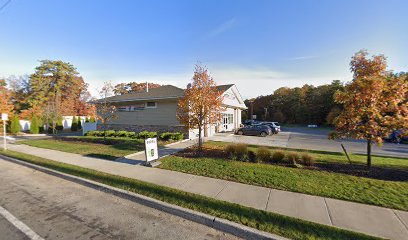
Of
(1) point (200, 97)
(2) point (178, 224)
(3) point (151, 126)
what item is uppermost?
→ (1) point (200, 97)

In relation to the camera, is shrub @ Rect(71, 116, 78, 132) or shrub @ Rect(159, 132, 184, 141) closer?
shrub @ Rect(159, 132, 184, 141)

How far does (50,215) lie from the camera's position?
4137 millimetres

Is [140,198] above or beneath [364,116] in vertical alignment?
beneath

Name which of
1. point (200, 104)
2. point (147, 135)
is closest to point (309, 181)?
point (200, 104)

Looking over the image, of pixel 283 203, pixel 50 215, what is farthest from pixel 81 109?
pixel 283 203

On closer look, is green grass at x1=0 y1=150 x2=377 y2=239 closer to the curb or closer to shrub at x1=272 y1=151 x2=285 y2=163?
the curb

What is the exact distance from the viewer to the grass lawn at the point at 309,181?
15.1ft

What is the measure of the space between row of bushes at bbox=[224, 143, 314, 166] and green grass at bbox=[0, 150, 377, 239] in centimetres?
422

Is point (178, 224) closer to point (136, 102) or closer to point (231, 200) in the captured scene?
point (231, 200)

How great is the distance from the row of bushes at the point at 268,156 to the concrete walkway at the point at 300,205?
2.83 metres

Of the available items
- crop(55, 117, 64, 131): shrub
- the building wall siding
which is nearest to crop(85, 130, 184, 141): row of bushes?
the building wall siding

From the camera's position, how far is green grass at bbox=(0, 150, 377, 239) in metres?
3.21

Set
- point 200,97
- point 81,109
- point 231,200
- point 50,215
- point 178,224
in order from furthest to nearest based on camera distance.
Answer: point 81,109 < point 200,97 < point 231,200 < point 50,215 < point 178,224

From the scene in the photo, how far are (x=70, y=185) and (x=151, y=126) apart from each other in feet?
39.8
